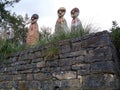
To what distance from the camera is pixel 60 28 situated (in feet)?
24.3

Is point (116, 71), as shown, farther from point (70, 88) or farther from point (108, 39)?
point (70, 88)

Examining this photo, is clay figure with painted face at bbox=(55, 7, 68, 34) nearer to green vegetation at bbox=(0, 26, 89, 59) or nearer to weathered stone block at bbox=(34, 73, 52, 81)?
green vegetation at bbox=(0, 26, 89, 59)

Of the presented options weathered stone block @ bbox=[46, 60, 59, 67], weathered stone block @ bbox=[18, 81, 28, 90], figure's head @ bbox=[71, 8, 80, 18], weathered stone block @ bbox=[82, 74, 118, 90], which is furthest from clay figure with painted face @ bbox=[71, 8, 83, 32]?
weathered stone block @ bbox=[18, 81, 28, 90]

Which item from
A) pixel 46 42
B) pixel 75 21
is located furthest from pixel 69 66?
pixel 75 21

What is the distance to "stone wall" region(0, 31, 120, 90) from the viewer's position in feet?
18.2

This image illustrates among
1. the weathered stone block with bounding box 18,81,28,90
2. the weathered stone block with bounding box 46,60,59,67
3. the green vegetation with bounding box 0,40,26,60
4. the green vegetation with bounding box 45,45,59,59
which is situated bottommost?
the weathered stone block with bounding box 18,81,28,90

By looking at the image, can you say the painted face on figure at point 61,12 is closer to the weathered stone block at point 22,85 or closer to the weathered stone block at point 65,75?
the weathered stone block at point 65,75

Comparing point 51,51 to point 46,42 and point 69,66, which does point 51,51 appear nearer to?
point 46,42

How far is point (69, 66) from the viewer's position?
20.4 feet

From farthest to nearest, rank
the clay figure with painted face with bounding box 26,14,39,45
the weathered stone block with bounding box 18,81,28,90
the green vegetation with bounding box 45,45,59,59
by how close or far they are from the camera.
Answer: the clay figure with painted face with bounding box 26,14,39,45 → the weathered stone block with bounding box 18,81,28,90 → the green vegetation with bounding box 45,45,59,59

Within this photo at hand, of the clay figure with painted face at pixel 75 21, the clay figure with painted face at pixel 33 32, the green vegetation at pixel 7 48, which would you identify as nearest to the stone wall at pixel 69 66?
the green vegetation at pixel 7 48

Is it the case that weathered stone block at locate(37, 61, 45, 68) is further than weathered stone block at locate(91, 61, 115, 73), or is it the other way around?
weathered stone block at locate(37, 61, 45, 68)

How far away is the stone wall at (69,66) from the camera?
5.54m

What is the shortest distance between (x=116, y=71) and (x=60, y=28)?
236cm
